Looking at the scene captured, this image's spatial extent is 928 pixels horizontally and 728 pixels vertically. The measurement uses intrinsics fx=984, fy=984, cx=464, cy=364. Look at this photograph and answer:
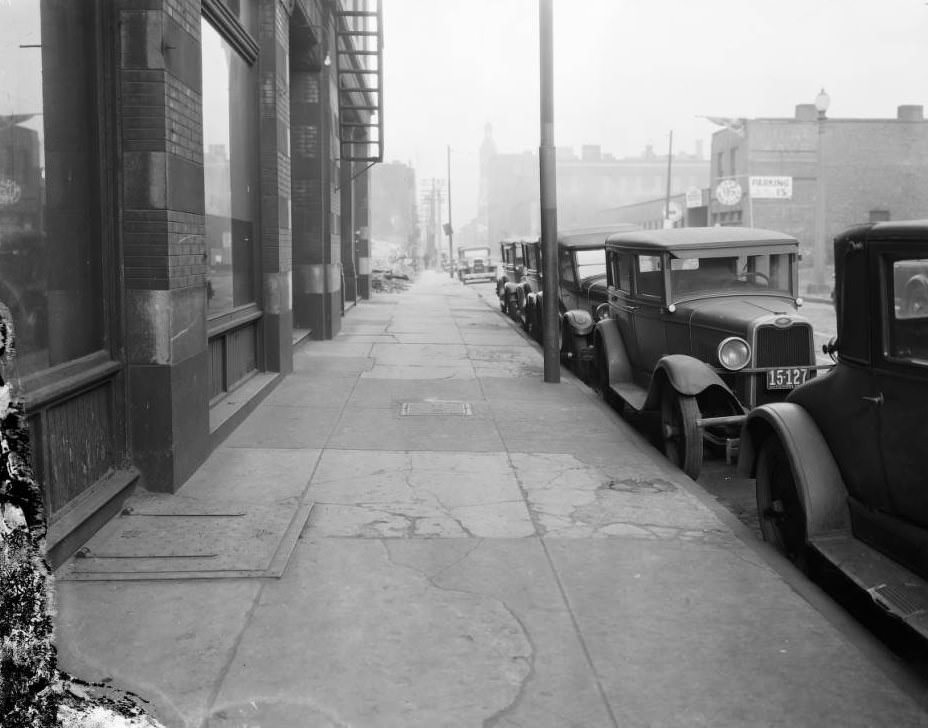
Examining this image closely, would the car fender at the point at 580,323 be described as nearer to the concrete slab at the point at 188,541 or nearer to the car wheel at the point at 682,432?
the car wheel at the point at 682,432

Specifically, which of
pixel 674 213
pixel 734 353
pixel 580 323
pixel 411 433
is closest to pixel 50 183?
pixel 411 433

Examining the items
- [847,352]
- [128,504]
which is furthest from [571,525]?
[128,504]

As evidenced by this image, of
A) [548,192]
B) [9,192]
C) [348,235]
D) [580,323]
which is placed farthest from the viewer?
[348,235]

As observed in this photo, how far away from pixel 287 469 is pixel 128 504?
1467mm

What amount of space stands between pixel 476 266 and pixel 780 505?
1808 inches

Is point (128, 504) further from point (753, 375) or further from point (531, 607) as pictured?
point (753, 375)

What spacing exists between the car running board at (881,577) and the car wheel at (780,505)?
29 centimetres

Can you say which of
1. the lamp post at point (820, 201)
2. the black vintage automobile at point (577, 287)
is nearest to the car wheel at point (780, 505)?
the black vintage automobile at point (577, 287)

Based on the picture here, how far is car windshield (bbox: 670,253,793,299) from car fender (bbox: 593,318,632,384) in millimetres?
1314

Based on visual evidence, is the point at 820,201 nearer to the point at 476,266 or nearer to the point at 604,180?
the point at 476,266

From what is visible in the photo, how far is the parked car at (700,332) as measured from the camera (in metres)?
7.81

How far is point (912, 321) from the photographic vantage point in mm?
4602

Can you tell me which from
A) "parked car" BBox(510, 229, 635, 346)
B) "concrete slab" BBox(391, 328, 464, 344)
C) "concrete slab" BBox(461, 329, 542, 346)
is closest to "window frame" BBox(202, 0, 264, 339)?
"parked car" BBox(510, 229, 635, 346)

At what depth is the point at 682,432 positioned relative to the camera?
25.4ft
